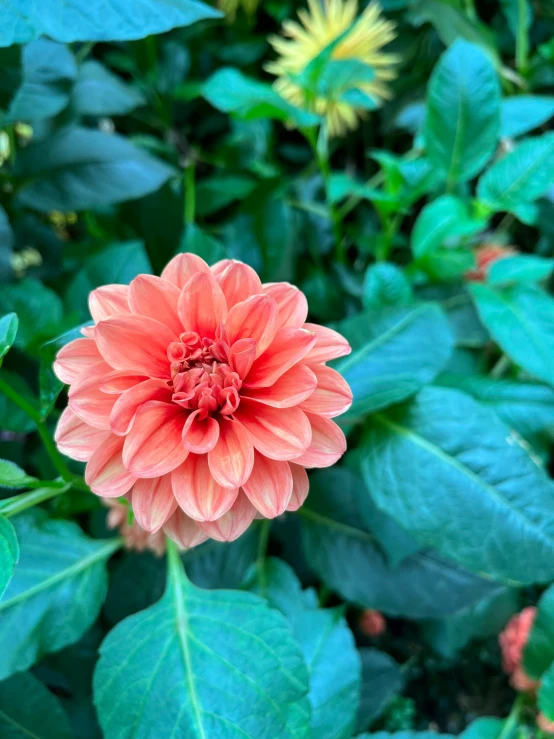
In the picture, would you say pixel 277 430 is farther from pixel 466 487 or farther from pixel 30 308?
pixel 30 308

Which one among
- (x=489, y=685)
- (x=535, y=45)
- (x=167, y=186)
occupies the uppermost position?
(x=535, y=45)

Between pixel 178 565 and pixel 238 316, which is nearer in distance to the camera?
pixel 238 316

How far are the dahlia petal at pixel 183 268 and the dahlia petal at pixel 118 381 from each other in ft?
0.20

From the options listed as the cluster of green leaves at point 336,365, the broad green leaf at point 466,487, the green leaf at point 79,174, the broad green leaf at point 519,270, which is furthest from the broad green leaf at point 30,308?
the broad green leaf at point 519,270

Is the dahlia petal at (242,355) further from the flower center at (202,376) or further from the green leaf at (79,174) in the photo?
the green leaf at (79,174)

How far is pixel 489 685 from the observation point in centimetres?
69

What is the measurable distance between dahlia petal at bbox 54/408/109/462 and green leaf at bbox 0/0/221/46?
24 centimetres

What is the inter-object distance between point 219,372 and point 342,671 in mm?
310

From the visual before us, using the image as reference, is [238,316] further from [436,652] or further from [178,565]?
[436,652]

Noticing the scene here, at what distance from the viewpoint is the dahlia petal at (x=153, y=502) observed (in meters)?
0.31

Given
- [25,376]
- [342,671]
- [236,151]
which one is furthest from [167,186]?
[342,671]

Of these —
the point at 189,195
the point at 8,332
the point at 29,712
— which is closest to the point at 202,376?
the point at 8,332

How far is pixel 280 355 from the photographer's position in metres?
0.32

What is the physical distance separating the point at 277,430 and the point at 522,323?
334 millimetres
